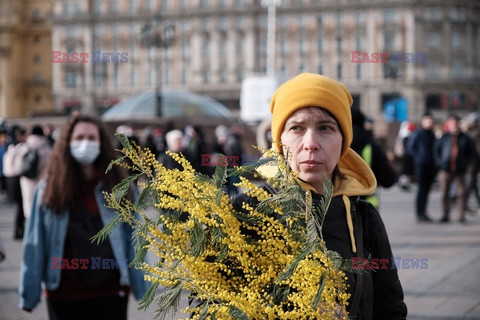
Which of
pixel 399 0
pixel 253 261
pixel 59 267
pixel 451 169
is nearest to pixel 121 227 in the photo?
pixel 59 267

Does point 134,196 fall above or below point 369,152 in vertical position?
above

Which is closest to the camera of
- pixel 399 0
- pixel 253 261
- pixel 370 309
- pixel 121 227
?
pixel 253 261

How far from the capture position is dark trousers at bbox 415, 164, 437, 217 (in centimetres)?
1260

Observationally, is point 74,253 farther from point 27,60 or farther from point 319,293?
point 27,60

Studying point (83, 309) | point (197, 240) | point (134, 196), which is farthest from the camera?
point (134, 196)

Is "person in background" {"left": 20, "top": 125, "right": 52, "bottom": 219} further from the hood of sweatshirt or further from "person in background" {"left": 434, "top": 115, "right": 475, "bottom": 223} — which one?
the hood of sweatshirt

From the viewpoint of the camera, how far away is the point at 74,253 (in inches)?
151

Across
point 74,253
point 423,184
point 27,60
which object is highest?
point 27,60

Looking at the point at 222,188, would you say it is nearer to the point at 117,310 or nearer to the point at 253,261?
Answer: the point at 253,261

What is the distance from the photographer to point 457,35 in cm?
8175

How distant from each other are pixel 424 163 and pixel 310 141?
11.5 meters

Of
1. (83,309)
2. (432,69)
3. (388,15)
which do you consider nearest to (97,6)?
(388,15)

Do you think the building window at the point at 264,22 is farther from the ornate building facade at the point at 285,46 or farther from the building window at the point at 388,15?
the building window at the point at 388,15

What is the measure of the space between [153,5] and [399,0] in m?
28.3
